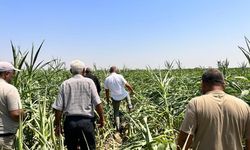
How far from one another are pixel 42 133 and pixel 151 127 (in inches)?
118

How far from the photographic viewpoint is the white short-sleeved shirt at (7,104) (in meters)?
4.47

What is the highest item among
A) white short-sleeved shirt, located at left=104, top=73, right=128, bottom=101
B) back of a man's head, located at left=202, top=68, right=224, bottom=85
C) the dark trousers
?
back of a man's head, located at left=202, top=68, right=224, bottom=85

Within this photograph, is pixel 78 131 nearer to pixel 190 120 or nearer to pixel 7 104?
pixel 7 104

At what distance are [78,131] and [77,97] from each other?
1.52ft

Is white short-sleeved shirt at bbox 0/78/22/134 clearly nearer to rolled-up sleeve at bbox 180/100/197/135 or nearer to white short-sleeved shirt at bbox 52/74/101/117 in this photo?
white short-sleeved shirt at bbox 52/74/101/117

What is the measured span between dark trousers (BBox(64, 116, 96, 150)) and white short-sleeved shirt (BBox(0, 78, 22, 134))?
1.47m

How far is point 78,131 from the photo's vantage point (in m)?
5.99

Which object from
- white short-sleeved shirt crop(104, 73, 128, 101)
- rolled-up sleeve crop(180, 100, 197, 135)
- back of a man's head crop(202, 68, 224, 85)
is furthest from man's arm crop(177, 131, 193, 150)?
white short-sleeved shirt crop(104, 73, 128, 101)

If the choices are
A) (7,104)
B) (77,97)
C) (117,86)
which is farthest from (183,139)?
(117,86)

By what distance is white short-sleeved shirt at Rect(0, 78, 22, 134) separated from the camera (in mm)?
4473

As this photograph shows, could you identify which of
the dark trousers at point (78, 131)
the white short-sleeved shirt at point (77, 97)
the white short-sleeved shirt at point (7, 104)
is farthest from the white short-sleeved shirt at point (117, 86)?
the white short-sleeved shirt at point (7, 104)

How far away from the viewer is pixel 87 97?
19.6ft

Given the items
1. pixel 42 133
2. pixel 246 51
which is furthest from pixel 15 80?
pixel 246 51

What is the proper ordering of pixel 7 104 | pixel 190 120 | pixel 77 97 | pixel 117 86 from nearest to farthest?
1. pixel 190 120
2. pixel 7 104
3. pixel 77 97
4. pixel 117 86
